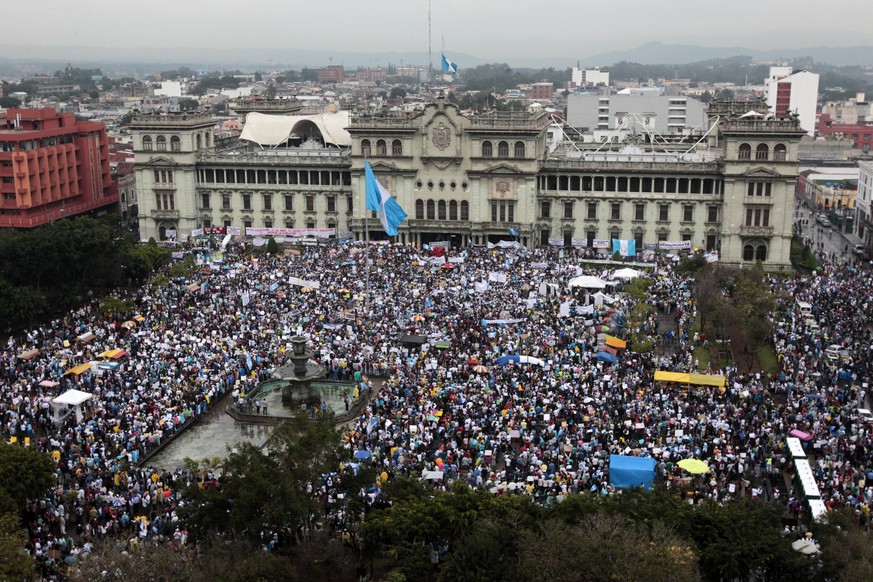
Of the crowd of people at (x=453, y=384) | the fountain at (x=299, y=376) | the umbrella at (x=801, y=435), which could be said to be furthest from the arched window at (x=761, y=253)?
the fountain at (x=299, y=376)

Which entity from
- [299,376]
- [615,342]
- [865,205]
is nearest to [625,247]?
[615,342]

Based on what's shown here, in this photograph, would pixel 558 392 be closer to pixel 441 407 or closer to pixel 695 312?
pixel 441 407

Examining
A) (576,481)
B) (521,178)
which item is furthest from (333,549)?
(521,178)

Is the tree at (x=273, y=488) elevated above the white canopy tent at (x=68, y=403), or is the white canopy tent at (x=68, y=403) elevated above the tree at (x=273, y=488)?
the tree at (x=273, y=488)

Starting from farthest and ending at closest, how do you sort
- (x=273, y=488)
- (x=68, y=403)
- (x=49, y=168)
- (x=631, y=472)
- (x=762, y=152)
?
(x=49, y=168)
(x=762, y=152)
(x=68, y=403)
(x=631, y=472)
(x=273, y=488)

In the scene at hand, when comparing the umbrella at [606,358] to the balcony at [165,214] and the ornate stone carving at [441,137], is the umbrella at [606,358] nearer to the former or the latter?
the ornate stone carving at [441,137]

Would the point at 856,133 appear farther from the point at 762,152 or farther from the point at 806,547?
the point at 806,547
